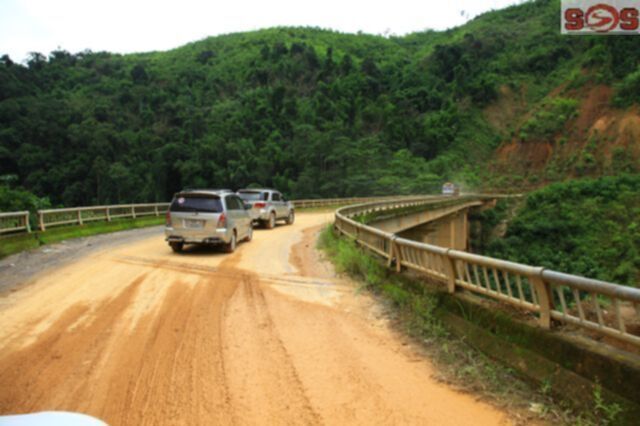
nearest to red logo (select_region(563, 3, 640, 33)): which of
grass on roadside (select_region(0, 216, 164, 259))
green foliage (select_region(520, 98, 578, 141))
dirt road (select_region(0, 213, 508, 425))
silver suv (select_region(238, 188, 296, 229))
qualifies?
silver suv (select_region(238, 188, 296, 229))

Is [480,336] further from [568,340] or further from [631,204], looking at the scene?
[631,204]

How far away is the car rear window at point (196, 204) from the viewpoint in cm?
1294

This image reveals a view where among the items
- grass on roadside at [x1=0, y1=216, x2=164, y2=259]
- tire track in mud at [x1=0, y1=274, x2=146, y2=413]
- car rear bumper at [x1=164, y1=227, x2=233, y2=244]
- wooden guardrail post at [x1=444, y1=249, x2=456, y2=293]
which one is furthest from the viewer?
grass on roadside at [x1=0, y1=216, x2=164, y2=259]

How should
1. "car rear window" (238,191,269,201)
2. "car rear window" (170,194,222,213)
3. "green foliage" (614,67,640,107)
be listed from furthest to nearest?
"green foliage" (614,67,640,107) < "car rear window" (238,191,269,201) < "car rear window" (170,194,222,213)

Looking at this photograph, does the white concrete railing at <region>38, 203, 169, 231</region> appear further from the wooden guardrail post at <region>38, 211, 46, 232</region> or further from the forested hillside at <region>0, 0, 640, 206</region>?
the forested hillside at <region>0, 0, 640, 206</region>

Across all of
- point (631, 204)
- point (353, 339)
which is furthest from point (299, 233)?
point (631, 204)

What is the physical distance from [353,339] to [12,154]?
3079 inches

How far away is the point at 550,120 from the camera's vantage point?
259 ft

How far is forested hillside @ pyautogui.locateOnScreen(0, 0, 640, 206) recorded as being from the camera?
68688 millimetres

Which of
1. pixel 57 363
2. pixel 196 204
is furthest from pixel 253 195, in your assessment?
pixel 57 363

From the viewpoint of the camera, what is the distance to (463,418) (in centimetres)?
384

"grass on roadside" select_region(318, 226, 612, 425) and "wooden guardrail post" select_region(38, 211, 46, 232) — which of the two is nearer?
"grass on roadside" select_region(318, 226, 612, 425)

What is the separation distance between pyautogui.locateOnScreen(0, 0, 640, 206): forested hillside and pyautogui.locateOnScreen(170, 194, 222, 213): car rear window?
170 ft

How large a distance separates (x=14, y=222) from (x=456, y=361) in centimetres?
1526
